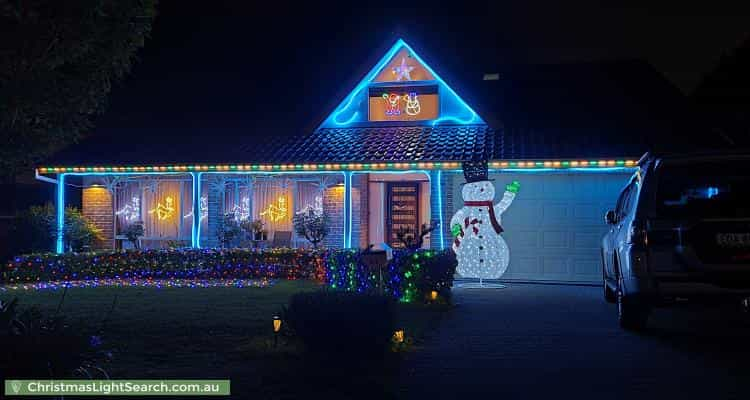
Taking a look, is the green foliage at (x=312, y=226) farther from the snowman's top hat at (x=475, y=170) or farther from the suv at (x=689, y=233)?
the suv at (x=689, y=233)

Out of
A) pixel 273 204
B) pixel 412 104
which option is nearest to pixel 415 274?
pixel 412 104

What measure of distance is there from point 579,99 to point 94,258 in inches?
521

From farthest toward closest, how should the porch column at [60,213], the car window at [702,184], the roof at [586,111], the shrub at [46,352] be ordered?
the porch column at [60,213], the roof at [586,111], the car window at [702,184], the shrub at [46,352]

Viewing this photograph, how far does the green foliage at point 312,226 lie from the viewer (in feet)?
61.4

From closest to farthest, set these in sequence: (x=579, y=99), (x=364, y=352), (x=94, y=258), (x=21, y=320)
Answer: (x=21, y=320), (x=364, y=352), (x=94, y=258), (x=579, y=99)

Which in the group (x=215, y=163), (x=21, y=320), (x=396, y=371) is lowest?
(x=396, y=371)

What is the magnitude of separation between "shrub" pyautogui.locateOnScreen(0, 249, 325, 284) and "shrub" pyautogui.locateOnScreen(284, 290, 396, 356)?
9.16 m

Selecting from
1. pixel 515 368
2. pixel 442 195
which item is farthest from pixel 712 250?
pixel 442 195

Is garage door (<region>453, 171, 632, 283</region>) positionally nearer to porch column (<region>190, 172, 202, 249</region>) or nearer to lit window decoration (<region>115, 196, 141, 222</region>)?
porch column (<region>190, 172, 202, 249</region>)

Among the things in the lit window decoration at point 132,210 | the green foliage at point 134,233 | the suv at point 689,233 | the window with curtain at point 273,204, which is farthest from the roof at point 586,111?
the lit window decoration at point 132,210

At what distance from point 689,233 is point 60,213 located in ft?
50.0

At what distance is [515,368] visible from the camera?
7.54 meters

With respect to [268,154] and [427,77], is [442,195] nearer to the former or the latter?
[427,77]

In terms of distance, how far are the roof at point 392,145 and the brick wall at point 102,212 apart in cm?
527
